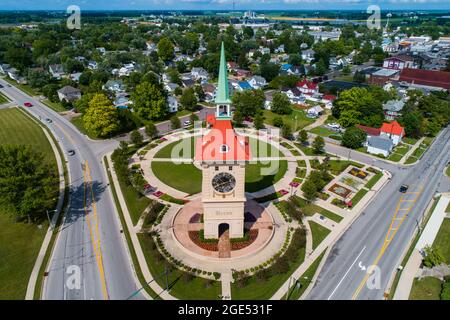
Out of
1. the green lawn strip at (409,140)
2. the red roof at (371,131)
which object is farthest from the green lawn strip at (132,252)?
the green lawn strip at (409,140)

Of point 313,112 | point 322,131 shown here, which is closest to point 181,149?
point 322,131

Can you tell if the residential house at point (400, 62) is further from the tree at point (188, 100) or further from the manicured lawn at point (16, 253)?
the manicured lawn at point (16, 253)

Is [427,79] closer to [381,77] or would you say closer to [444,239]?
[381,77]

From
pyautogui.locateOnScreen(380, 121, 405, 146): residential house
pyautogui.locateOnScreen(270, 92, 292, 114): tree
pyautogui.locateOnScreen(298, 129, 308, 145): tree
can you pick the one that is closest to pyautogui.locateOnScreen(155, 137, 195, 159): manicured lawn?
pyautogui.locateOnScreen(298, 129, 308, 145): tree

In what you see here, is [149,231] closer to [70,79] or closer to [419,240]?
[419,240]

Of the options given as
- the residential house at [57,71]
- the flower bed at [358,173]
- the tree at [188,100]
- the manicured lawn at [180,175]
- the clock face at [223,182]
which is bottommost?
the flower bed at [358,173]

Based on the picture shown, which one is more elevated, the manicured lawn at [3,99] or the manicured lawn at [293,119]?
the manicured lawn at [3,99]

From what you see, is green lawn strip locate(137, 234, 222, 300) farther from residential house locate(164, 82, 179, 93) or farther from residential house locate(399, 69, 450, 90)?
residential house locate(399, 69, 450, 90)

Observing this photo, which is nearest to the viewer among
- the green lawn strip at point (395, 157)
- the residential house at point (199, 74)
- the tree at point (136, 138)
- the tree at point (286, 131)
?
the green lawn strip at point (395, 157)
